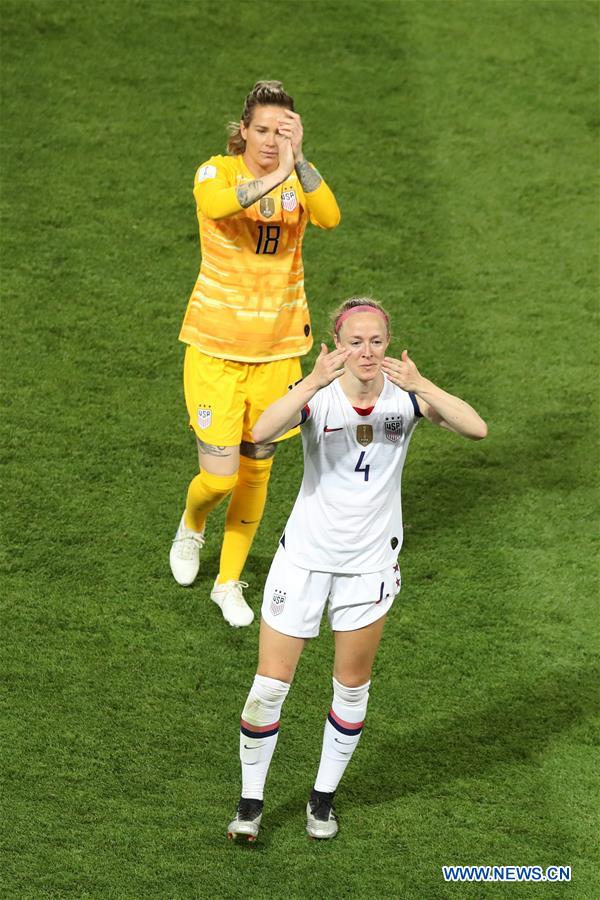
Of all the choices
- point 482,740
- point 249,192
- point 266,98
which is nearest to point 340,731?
point 482,740

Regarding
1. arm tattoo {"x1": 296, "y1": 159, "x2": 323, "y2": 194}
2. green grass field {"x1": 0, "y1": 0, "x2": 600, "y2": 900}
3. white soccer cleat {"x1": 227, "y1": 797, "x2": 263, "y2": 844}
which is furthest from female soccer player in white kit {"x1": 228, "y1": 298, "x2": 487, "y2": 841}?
arm tattoo {"x1": 296, "y1": 159, "x2": 323, "y2": 194}

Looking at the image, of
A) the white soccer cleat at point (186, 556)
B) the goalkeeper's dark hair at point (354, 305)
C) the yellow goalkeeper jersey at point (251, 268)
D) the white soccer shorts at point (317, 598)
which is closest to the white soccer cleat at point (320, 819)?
the white soccer shorts at point (317, 598)

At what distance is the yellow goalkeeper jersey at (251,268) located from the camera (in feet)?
22.0

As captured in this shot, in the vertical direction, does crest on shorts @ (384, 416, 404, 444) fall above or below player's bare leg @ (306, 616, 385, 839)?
above

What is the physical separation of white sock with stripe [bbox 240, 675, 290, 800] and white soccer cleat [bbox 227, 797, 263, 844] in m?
0.03

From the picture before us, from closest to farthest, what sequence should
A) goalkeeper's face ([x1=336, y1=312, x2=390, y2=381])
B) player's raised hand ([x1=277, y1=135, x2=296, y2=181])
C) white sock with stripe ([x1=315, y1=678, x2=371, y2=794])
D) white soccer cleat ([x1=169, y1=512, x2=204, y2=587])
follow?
goalkeeper's face ([x1=336, y1=312, x2=390, y2=381])
white sock with stripe ([x1=315, y1=678, x2=371, y2=794])
player's raised hand ([x1=277, y1=135, x2=296, y2=181])
white soccer cleat ([x1=169, y1=512, x2=204, y2=587])

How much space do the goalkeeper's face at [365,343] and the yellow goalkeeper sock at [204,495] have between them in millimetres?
1867

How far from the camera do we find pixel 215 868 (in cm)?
598

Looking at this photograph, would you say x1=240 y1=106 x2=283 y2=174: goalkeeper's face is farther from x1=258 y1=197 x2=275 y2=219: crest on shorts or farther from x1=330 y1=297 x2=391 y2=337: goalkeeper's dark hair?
x1=330 y1=297 x2=391 y2=337: goalkeeper's dark hair

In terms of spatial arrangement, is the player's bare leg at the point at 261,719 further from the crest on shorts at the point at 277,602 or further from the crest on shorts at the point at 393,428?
the crest on shorts at the point at 393,428

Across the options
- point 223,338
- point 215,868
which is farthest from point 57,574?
point 215,868

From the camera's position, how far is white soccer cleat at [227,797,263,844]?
603cm

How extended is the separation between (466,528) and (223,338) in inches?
87.4

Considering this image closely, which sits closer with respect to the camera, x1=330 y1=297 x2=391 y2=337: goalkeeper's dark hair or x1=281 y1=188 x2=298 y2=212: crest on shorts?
x1=330 y1=297 x2=391 y2=337: goalkeeper's dark hair
